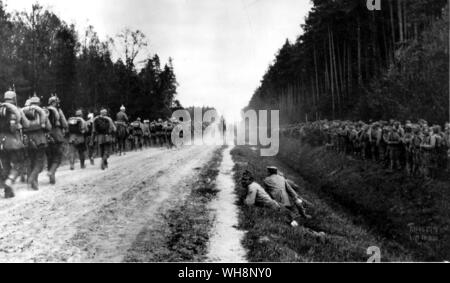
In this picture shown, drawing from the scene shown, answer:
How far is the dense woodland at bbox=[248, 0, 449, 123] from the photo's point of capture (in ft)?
64.5

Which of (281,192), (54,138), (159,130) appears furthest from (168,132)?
(281,192)

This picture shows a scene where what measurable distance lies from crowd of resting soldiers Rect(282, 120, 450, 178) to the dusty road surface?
7.50 metres

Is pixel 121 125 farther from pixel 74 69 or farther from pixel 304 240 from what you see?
pixel 304 240

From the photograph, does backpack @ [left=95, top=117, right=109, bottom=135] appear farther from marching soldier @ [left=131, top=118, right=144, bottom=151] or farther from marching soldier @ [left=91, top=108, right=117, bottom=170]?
marching soldier @ [left=131, top=118, right=144, bottom=151]

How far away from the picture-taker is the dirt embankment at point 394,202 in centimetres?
1191

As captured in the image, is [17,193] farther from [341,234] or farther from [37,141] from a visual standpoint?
[341,234]

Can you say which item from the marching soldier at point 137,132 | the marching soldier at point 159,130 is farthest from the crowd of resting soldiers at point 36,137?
the marching soldier at point 159,130

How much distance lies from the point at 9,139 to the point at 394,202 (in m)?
11.1

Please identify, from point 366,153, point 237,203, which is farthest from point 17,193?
point 366,153

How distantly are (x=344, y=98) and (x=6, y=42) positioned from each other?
1039 inches

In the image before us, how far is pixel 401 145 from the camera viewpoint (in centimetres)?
1652

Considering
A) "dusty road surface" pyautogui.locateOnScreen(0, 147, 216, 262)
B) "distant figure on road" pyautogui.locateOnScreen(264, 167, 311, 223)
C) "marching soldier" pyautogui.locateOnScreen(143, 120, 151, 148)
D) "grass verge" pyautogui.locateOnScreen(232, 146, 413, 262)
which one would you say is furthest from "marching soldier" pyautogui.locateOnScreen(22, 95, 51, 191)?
"marching soldier" pyautogui.locateOnScreen(143, 120, 151, 148)

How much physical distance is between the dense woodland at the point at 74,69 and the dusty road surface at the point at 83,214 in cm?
638

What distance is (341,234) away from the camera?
10.6 meters
